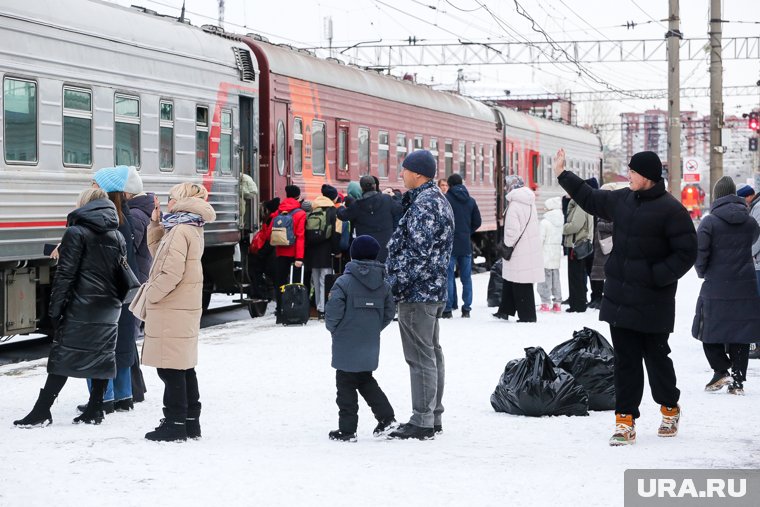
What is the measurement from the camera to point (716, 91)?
2638cm

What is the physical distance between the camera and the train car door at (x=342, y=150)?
20.4 meters

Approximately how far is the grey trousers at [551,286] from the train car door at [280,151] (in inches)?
147

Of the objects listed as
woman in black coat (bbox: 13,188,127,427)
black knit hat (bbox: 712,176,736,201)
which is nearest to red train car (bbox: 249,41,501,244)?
black knit hat (bbox: 712,176,736,201)

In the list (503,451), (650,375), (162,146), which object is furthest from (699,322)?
(162,146)

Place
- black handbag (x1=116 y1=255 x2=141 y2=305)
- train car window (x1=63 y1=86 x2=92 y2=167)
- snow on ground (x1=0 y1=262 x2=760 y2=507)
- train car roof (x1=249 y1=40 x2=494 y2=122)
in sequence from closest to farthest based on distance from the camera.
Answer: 1. snow on ground (x1=0 y1=262 x2=760 y2=507)
2. black handbag (x1=116 y1=255 x2=141 y2=305)
3. train car window (x1=63 y1=86 x2=92 y2=167)
4. train car roof (x1=249 y1=40 x2=494 y2=122)

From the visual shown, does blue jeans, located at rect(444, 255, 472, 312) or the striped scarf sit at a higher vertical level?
the striped scarf

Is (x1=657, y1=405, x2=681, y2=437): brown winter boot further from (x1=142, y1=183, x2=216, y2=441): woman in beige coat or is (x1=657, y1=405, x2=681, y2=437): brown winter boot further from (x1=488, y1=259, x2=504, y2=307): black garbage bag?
(x1=488, y1=259, x2=504, y2=307): black garbage bag

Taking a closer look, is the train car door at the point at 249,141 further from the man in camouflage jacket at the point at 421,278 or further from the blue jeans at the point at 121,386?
the man in camouflage jacket at the point at 421,278

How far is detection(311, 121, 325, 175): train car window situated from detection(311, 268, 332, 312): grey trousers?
3.62 m

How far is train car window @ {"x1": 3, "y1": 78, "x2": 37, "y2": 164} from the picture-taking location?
39.7 feet

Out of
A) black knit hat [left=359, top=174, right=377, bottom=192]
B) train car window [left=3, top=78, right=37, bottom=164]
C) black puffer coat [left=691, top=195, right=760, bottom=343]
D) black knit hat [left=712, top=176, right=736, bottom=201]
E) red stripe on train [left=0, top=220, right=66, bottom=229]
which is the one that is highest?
train car window [left=3, top=78, right=37, bottom=164]

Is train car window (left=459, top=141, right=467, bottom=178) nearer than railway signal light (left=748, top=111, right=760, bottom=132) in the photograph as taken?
Yes

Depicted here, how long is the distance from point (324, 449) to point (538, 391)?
1.87 meters

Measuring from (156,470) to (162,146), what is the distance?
807cm
